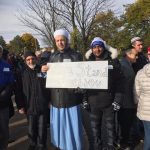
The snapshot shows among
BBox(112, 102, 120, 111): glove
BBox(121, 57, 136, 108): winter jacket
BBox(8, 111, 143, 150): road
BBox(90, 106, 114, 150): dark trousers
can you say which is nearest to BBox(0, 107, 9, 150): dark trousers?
BBox(8, 111, 143, 150): road

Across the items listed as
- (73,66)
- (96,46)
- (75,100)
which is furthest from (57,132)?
(96,46)

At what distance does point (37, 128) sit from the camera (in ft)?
19.7

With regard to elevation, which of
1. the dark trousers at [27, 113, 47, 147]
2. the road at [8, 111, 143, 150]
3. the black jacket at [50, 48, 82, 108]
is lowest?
the road at [8, 111, 143, 150]

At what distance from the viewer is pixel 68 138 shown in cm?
519

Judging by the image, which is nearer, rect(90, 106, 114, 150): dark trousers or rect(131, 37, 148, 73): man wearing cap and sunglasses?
rect(90, 106, 114, 150): dark trousers

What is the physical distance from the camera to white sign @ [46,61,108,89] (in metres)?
5.13

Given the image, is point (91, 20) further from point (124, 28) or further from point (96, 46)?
point (124, 28)

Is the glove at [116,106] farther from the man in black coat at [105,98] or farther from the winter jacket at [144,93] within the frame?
the winter jacket at [144,93]

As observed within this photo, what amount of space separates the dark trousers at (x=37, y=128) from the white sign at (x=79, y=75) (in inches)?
34.4

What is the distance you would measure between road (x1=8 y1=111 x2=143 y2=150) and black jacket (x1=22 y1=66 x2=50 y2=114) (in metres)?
1.05

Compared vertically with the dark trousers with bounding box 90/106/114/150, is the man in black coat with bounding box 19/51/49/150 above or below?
above

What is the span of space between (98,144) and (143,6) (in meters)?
45.3

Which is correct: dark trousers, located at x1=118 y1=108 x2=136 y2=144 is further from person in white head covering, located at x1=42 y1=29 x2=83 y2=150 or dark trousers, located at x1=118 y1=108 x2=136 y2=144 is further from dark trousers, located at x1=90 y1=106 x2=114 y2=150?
person in white head covering, located at x1=42 y1=29 x2=83 y2=150

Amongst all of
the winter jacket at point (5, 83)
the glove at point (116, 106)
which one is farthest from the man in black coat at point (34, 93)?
the glove at point (116, 106)
